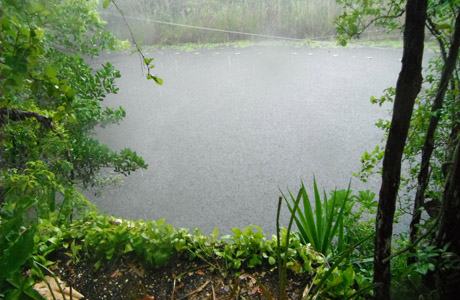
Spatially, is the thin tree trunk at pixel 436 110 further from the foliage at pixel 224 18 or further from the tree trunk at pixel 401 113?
the foliage at pixel 224 18

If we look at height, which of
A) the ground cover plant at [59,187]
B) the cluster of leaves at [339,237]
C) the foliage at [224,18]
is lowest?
the cluster of leaves at [339,237]

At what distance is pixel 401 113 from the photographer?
1.91ft

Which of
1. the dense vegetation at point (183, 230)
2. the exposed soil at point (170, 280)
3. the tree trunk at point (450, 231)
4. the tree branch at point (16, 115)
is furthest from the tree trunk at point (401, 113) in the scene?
the tree branch at point (16, 115)

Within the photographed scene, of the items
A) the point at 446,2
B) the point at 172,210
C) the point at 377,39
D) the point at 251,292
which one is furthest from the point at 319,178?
the point at 377,39

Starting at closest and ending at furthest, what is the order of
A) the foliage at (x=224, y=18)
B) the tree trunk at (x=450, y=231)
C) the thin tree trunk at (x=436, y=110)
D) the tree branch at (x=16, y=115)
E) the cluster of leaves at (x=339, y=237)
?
1. the tree trunk at (x=450, y=231)
2. the thin tree trunk at (x=436, y=110)
3. the cluster of leaves at (x=339, y=237)
4. the tree branch at (x=16, y=115)
5. the foliage at (x=224, y=18)

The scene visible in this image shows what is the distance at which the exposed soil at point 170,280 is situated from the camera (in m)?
1.00

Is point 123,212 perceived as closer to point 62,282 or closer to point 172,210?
point 172,210

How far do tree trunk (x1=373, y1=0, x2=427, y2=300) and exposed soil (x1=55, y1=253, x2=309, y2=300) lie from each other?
15.9 inches

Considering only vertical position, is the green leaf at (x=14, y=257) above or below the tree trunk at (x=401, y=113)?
below

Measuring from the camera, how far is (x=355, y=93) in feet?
10.3

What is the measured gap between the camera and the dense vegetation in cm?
66

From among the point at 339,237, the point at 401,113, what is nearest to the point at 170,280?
the point at 339,237

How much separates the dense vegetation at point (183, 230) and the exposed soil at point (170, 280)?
35 mm

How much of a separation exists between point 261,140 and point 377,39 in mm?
2195
